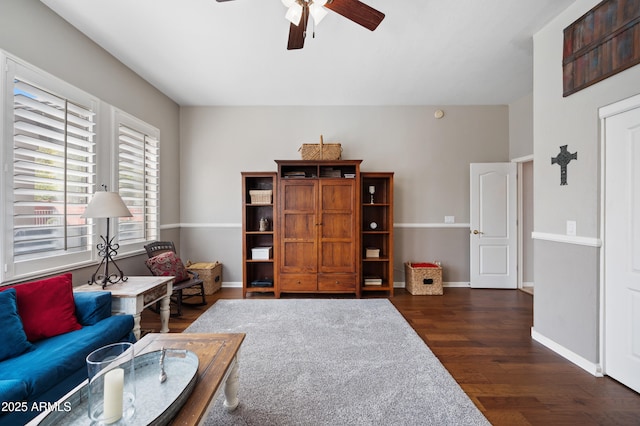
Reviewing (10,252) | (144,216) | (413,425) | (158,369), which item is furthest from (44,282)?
(413,425)

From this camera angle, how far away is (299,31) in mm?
1999

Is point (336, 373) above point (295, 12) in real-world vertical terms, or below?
below

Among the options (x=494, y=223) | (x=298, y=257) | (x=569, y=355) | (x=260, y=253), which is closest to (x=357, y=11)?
(x=298, y=257)

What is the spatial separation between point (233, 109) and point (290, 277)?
2.87m

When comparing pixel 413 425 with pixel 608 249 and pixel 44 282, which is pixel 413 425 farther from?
pixel 44 282

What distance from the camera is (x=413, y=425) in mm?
1533

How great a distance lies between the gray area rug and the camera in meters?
1.61

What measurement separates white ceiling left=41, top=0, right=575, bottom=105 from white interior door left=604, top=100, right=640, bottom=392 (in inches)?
50.3

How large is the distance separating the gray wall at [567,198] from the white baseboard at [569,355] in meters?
0.03

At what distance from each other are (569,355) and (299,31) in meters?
3.47

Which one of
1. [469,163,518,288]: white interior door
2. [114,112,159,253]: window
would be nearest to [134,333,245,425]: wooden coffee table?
[114,112,159,253]: window

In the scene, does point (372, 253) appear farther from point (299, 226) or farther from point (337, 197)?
point (299, 226)

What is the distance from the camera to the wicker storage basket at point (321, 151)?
386 centimetres

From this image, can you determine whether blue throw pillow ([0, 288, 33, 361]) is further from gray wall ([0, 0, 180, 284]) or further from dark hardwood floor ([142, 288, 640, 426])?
dark hardwood floor ([142, 288, 640, 426])
